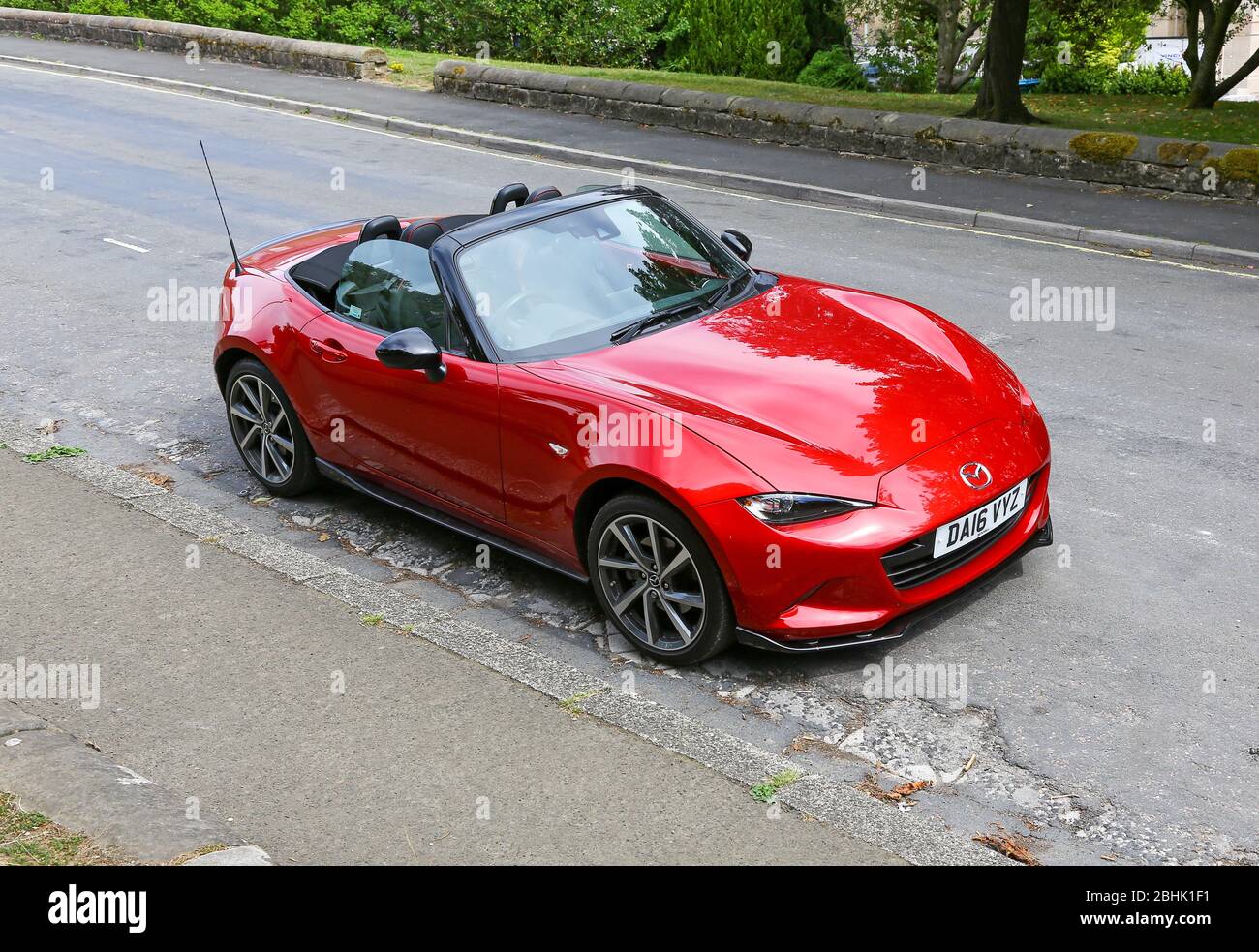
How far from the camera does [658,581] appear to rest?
5043mm

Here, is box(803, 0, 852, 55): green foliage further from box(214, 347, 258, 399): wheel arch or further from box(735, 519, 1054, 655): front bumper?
box(735, 519, 1054, 655): front bumper

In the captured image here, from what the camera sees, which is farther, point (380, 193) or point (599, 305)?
point (380, 193)

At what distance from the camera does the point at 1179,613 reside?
17.3 feet

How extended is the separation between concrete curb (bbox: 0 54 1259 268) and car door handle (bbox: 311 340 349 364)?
8.64 meters

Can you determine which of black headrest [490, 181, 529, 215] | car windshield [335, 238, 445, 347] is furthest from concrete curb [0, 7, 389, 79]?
car windshield [335, 238, 445, 347]

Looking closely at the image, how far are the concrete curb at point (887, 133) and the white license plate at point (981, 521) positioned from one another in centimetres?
1018

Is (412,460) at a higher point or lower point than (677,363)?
lower

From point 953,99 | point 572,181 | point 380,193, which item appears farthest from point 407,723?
point 953,99

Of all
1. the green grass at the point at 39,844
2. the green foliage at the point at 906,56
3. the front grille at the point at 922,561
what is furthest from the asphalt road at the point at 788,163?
the green foliage at the point at 906,56

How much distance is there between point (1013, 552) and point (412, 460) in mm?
2723

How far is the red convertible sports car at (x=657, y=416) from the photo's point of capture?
4750 mm

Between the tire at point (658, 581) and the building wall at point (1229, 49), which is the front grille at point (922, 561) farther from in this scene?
the building wall at point (1229, 49)
